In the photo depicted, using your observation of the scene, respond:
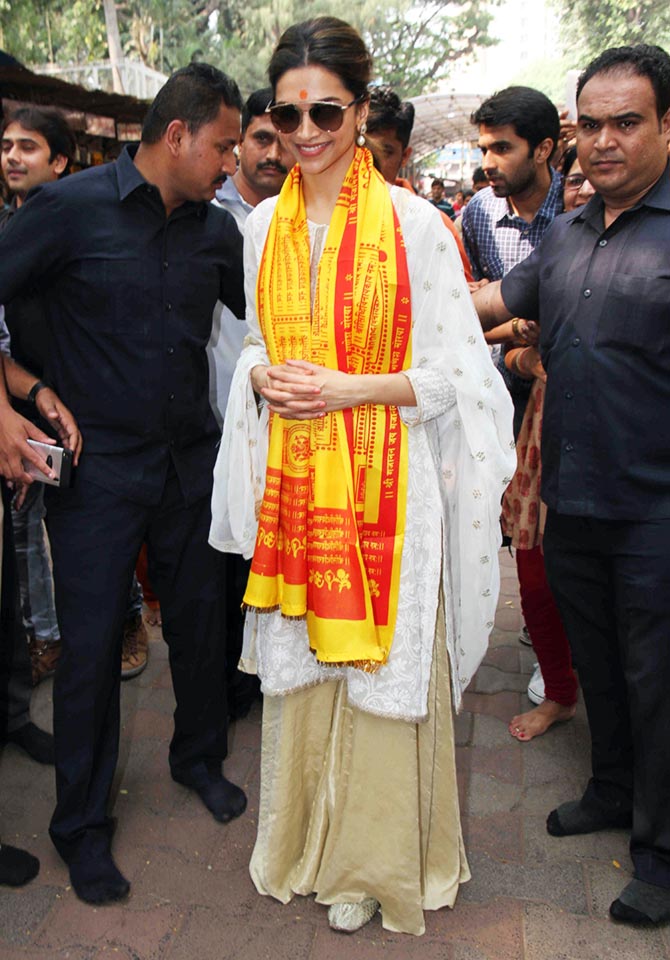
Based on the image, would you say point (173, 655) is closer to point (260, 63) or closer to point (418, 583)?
point (418, 583)

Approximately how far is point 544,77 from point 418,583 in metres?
50.5

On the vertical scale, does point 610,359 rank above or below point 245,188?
below

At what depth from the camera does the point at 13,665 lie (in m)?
3.10

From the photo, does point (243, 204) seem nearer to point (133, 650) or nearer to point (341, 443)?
point (341, 443)

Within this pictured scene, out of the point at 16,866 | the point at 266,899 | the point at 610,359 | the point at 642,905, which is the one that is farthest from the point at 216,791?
the point at 610,359

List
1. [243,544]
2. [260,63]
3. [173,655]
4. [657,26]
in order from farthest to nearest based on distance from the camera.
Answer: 1. [260,63]
2. [657,26]
3. [173,655]
4. [243,544]

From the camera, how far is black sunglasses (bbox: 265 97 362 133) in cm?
191

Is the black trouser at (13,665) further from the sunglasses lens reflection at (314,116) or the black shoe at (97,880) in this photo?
the sunglasses lens reflection at (314,116)

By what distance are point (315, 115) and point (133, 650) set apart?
2.50m

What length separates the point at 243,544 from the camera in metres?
2.26

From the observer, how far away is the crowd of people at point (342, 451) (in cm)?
199

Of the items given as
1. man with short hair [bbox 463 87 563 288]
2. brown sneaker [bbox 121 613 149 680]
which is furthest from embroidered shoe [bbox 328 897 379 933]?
man with short hair [bbox 463 87 563 288]

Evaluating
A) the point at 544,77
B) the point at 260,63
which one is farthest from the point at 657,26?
the point at 544,77

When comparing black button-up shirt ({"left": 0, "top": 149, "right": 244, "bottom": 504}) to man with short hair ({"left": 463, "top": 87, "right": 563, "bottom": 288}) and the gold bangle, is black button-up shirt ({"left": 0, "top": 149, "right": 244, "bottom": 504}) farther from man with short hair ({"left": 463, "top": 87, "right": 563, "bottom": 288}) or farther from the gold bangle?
man with short hair ({"left": 463, "top": 87, "right": 563, "bottom": 288})
